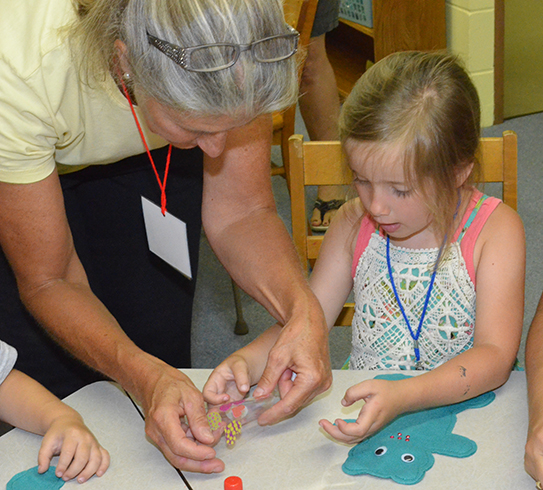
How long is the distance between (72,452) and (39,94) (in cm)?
53

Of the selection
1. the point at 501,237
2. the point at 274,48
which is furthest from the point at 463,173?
the point at 274,48

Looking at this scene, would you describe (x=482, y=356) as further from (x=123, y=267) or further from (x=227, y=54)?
(x=123, y=267)

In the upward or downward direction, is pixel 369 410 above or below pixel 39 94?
below

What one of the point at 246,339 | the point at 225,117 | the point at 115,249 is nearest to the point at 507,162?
the point at 225,117

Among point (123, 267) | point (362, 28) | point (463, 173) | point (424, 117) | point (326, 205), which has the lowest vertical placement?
point (326, 205)

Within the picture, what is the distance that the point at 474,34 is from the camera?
3.30 meters

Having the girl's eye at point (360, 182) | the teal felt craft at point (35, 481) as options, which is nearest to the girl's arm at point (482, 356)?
the girl's eye at point (360, 182)

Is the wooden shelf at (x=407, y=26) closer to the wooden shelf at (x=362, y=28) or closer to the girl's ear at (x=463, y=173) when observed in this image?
the wooden shelf at (x=362, y=28)

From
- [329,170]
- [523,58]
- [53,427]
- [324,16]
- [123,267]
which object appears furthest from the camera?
[523,58]

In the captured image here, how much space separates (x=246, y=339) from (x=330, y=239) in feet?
3.64

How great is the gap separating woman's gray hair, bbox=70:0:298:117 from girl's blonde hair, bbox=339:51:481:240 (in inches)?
7.8

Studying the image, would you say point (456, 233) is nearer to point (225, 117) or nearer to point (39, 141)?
point (225, 117)

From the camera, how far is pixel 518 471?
938 mm

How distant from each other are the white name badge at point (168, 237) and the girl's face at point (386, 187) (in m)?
0.32
